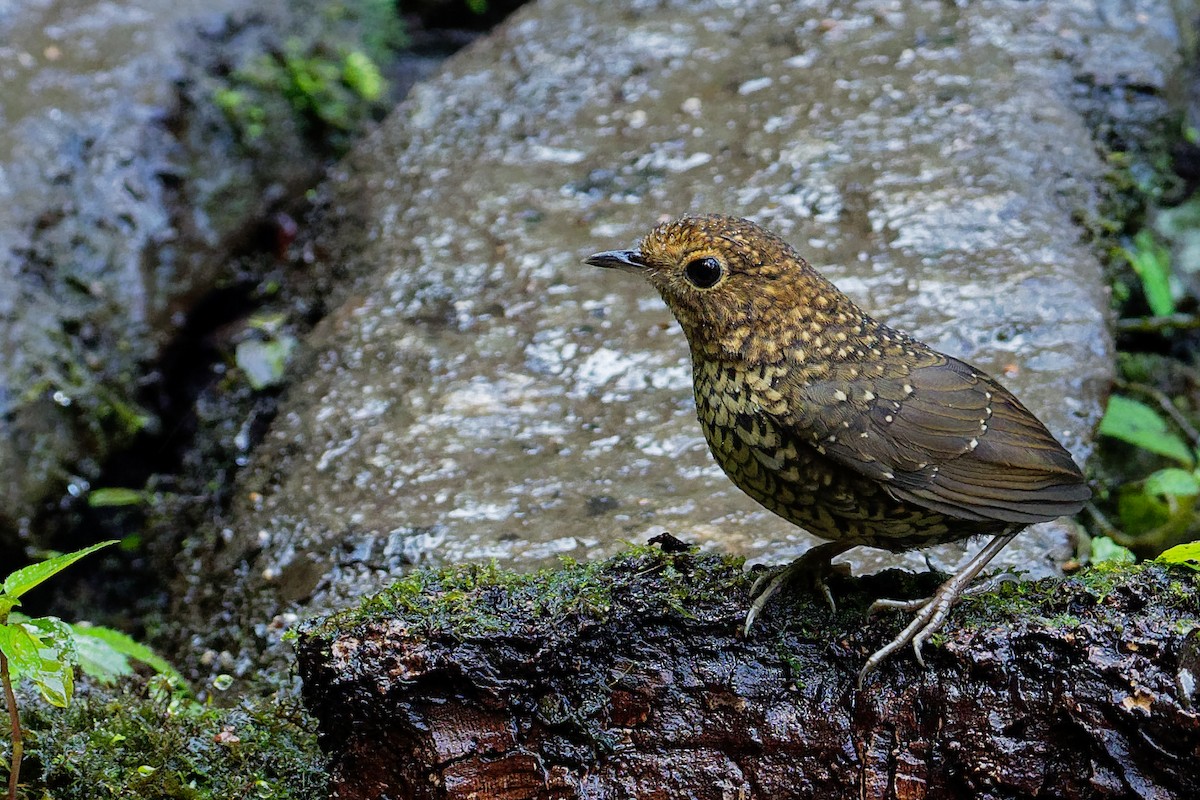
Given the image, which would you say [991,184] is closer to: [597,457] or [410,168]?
[597,457]

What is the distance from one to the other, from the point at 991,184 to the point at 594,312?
179 centimetres

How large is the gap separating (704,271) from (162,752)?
71.9 inches

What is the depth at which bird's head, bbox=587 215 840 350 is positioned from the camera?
2992 mm

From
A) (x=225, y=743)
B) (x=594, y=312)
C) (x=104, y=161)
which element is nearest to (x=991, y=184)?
(x=594, y=312)

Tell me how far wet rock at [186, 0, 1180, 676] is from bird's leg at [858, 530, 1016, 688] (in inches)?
39.7

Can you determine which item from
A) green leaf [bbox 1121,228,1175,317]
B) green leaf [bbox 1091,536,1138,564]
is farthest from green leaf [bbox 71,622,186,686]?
green leaf [bbox 1121,228,1175,317]

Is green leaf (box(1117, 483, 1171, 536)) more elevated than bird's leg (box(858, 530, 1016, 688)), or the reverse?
bird's leg (box(858, 530, 1016, 688))

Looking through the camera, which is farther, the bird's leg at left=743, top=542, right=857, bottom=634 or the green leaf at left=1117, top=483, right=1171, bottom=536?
the green leaf at left=1117, top=483, right=1171, bottom=536

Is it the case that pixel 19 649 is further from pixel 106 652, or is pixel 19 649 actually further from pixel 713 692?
pixel 713 692

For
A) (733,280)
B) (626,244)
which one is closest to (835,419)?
(733,280)

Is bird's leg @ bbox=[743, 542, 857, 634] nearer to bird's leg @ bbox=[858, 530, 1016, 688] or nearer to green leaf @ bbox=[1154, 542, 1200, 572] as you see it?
bird's leg @ bbox=[858, 530, 1016, 688]

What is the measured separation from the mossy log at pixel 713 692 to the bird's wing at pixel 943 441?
0.23 metres

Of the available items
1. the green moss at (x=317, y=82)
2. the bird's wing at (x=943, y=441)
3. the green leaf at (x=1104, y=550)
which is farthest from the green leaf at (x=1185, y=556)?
the green moss at (x=317, y=82)

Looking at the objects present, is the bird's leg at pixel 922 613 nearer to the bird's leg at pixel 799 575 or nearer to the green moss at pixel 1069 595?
the green moss at pixel 1069 595
